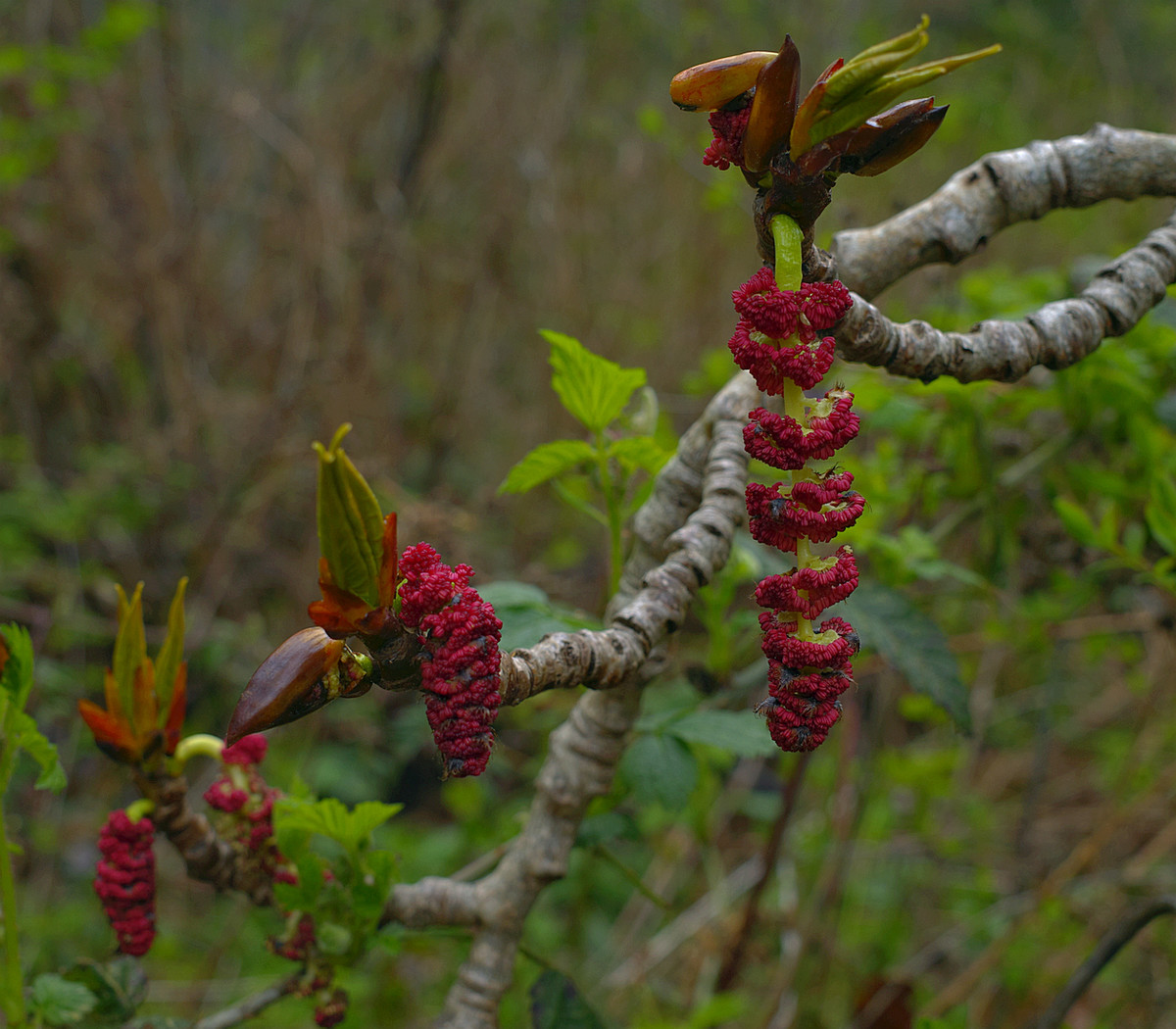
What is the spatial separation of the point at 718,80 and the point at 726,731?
0.67 meters

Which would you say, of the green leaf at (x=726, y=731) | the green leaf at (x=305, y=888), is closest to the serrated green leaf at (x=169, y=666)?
the green leaf at (x=305, y=888)

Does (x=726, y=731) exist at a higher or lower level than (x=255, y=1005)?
higher


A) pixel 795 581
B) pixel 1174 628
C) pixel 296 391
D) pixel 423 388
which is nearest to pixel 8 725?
pixel 795 581

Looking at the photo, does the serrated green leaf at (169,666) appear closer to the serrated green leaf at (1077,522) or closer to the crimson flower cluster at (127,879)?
the crimson flower cluster at (127,879)

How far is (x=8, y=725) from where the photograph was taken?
0.70 meters

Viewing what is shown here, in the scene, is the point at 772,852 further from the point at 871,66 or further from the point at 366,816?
the point at 871,66

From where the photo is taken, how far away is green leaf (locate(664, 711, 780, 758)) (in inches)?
36.2

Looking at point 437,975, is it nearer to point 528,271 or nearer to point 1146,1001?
point 1146,1001

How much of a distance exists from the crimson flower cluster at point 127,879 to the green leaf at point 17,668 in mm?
151

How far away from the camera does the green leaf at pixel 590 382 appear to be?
34.6 inches

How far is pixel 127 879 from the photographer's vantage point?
0.79m

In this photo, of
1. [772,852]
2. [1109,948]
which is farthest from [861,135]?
[772,852]

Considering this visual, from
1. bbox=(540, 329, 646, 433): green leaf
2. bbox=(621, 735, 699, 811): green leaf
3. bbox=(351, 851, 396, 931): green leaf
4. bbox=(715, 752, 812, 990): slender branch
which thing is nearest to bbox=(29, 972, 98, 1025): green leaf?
bbox=(351, 851, 396, 931): green leaf

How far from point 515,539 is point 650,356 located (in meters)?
1.07
